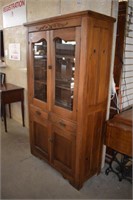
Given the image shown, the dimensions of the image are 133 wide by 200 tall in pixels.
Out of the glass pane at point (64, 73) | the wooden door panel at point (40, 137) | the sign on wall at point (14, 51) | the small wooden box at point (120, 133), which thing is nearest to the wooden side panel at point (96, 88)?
the small wooden box at point (120, 133)

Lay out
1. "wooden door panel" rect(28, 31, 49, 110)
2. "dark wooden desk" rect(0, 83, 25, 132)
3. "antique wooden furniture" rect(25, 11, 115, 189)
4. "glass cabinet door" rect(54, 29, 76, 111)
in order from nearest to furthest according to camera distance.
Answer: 1. "antique wooden furniture" rect(25, 11, 115, 189)
2. "glass cabinet door" rect(54, 29, 76, 111)
3. "wooden door panel" rect(28, 31, 49, 110)
4. "dark wooden desk" rect(0, 83, 25, 132)

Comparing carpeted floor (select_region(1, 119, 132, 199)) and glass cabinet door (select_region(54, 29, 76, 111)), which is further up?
glass cabinet door (select_region(54, 29, 76, 111))

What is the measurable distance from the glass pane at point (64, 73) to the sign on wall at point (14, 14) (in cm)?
155

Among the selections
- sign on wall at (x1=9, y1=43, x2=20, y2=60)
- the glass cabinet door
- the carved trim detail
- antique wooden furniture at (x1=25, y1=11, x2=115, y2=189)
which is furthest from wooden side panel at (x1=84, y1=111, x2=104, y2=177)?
sign on wall at (x1=9, y1=43, x2=20, y2=60)

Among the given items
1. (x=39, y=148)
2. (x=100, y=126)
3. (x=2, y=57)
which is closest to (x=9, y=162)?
(x=39, y=148)

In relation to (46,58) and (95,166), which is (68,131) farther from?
(46,58)

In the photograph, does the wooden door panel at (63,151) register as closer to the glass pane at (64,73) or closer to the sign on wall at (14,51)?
the glass pane at (64,73)

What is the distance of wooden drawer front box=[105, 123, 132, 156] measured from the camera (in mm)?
1740

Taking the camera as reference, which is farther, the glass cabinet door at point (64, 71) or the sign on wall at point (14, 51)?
the sign on wall at point (14, 51)

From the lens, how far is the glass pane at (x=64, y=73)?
5.81ft

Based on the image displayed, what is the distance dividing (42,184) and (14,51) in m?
2.48

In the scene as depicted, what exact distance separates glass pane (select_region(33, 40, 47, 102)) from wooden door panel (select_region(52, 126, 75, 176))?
0.48m

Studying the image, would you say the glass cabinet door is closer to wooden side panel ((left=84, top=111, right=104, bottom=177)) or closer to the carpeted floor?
wooden side panel ((left=84, top=111, right=104, bottom=177))

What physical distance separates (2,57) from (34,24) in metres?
2.09
